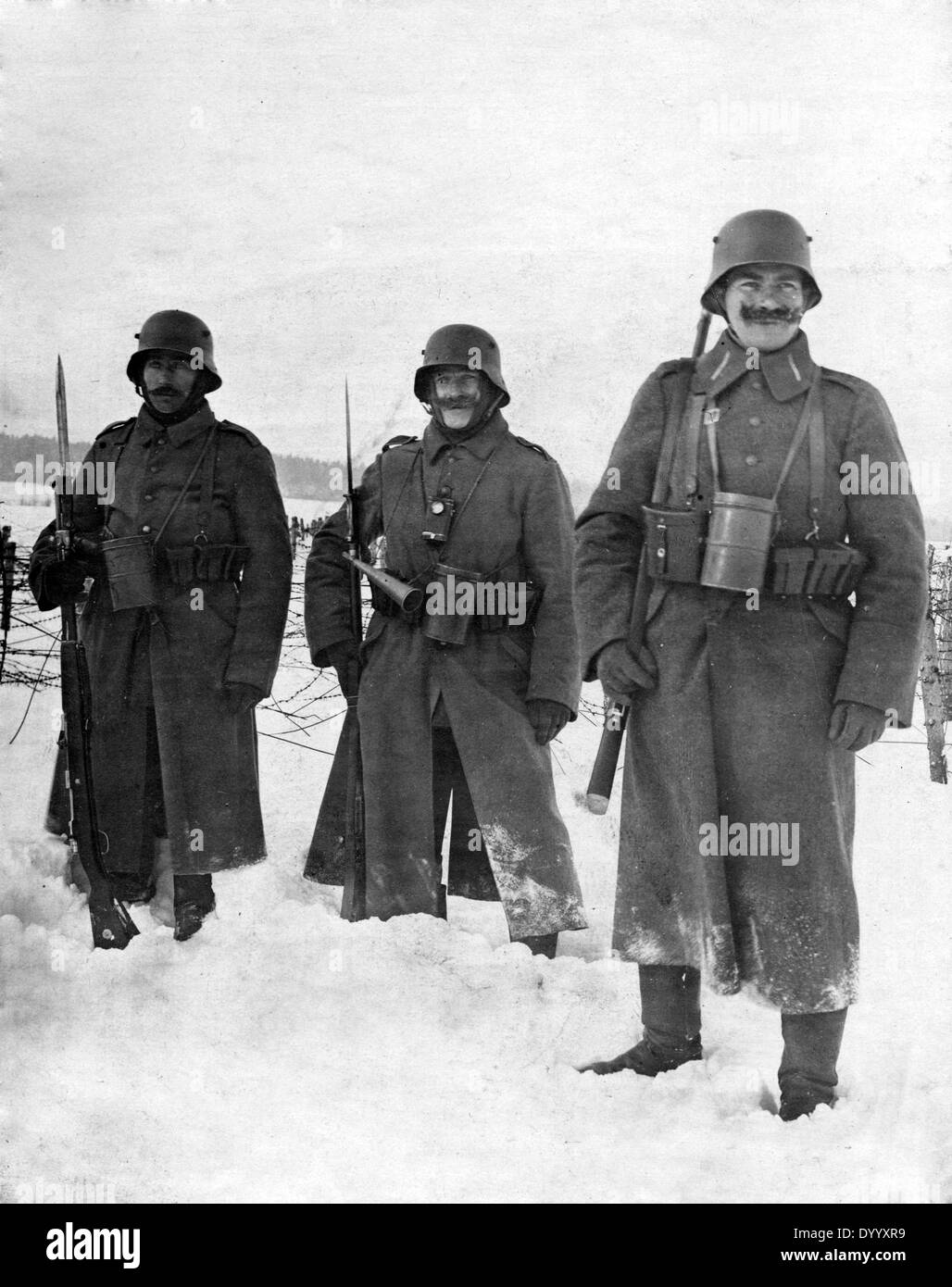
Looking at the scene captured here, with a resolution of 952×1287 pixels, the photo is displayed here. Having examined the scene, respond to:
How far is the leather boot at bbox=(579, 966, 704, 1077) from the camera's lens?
396 centimetres

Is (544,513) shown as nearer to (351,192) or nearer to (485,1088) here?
(351,192)

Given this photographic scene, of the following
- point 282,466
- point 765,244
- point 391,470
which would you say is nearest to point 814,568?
point 765,244

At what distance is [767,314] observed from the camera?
3832mm

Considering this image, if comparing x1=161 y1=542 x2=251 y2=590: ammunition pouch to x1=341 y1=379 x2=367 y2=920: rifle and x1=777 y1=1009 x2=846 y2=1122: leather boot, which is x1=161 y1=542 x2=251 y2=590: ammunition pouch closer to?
x1=341 y1=379 x2=367 y2=920: rifle

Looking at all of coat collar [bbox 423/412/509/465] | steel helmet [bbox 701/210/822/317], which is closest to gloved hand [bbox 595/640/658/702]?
steel helmet [bbox 701/210/822/317]

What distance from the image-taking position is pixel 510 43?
490 cm

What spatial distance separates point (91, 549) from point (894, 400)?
3160mm

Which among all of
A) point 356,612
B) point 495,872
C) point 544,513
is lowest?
point 495,872

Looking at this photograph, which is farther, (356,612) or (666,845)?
(356,612)

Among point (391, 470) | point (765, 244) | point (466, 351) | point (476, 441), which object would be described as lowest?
point (391, 470)

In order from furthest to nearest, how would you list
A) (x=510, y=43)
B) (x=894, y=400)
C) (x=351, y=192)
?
(x=351, y=192) < (x=510, y=43) < (x=894, y=400)

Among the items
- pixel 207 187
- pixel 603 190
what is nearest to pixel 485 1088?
pixel 603 190

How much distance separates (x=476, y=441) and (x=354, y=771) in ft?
4.59

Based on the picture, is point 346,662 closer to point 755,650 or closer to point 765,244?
point 755,650
